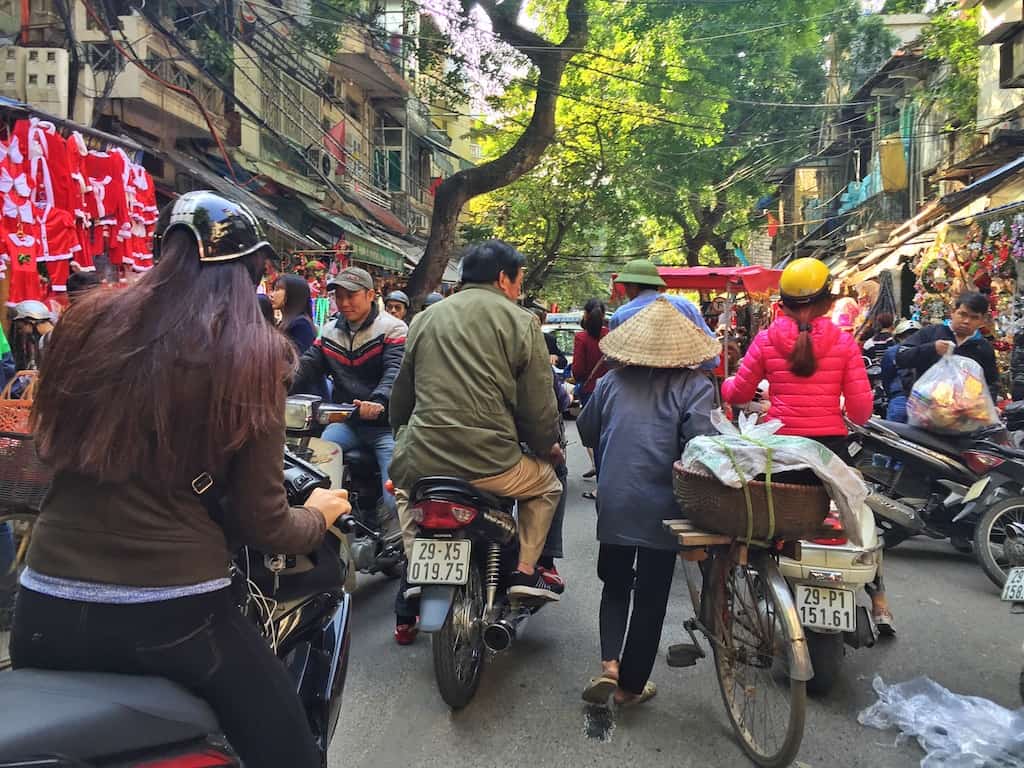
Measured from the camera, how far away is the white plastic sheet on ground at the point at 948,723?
2.71 metres

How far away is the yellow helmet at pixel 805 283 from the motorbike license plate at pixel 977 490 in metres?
2.12

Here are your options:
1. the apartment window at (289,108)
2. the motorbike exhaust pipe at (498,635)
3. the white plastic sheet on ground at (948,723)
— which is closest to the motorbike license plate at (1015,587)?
the white plastic sheet on ground at (948,723)

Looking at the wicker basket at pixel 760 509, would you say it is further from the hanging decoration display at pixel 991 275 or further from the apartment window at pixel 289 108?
the apartment window at pixel 289 108

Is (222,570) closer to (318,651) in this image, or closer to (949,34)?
(318,651)

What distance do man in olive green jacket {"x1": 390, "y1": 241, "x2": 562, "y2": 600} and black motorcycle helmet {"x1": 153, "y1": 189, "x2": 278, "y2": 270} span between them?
5.75 feet

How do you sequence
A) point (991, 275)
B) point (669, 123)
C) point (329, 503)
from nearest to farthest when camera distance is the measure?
1. point (329, 503)
2. point (991, 275)
3. point (669, 123)

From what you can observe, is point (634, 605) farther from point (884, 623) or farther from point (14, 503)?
point (14, 503)

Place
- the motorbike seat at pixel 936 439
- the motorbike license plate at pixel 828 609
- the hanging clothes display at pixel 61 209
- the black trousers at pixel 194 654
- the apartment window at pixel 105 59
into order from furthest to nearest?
1. the apartment window at pixel 105 59
2. the hanging clothes display at pixel 61 209
3. the motorbike seat at pixel 936 439
4. the motorbike license plate at pixel 828 609
5. the black trousers at pixel 194 654

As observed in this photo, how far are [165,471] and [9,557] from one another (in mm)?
2445

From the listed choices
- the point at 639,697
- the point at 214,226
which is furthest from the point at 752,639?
the point at 214,226

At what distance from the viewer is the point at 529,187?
76.7ft

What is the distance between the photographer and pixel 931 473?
5418 millimetres

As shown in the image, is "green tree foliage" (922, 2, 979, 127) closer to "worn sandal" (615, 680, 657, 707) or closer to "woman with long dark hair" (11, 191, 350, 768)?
"worn sandal" (615, 680, 657, 707)

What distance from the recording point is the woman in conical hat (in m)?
3.15
